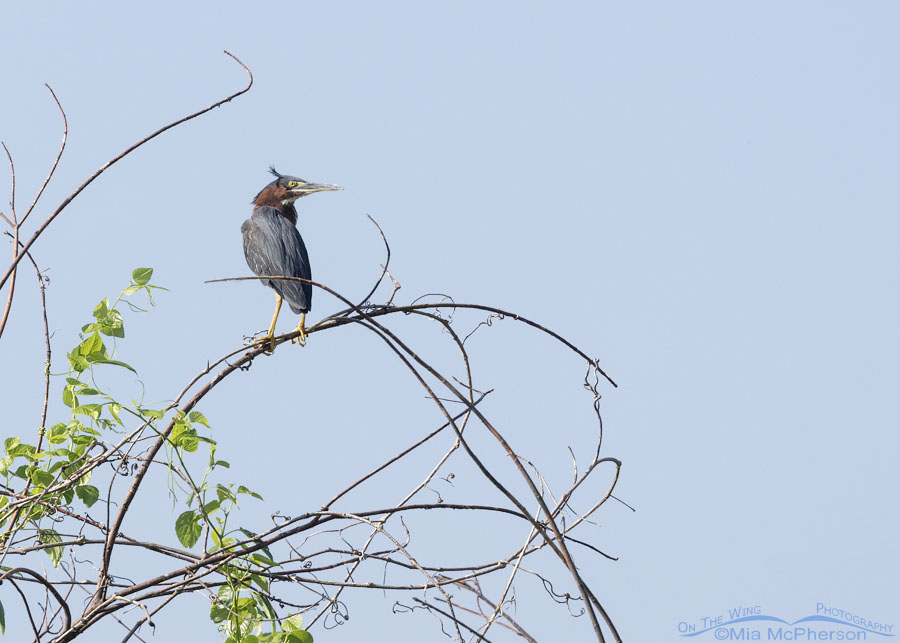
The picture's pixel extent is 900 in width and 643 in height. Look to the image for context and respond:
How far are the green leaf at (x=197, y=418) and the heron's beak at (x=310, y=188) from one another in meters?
3.08

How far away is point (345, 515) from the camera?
2412 mm

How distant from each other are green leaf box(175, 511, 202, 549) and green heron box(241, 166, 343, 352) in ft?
6.96

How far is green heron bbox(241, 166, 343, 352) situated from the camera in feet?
15.2

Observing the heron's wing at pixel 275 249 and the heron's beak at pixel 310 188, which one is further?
the heron's beak at pixel 310 188

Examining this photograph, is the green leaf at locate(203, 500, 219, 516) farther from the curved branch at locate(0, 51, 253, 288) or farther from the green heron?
the green heron

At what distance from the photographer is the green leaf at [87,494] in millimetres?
2580

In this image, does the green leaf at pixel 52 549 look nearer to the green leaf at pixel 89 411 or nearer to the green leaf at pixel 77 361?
the green leaf at pixel 89 411

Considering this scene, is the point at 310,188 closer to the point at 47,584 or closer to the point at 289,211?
the point at 289,211

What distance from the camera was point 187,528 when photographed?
2455 mm

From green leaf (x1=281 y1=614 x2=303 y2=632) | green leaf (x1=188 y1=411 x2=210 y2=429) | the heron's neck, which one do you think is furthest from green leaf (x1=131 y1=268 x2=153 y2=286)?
the heron's neck

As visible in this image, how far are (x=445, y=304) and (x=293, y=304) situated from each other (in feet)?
7.41

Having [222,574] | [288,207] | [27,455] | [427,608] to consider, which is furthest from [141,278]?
[288,207]

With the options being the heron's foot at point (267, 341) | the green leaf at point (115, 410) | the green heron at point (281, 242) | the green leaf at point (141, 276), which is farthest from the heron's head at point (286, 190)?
the green leaf at point (115, 410)

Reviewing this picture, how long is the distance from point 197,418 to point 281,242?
266 cm
